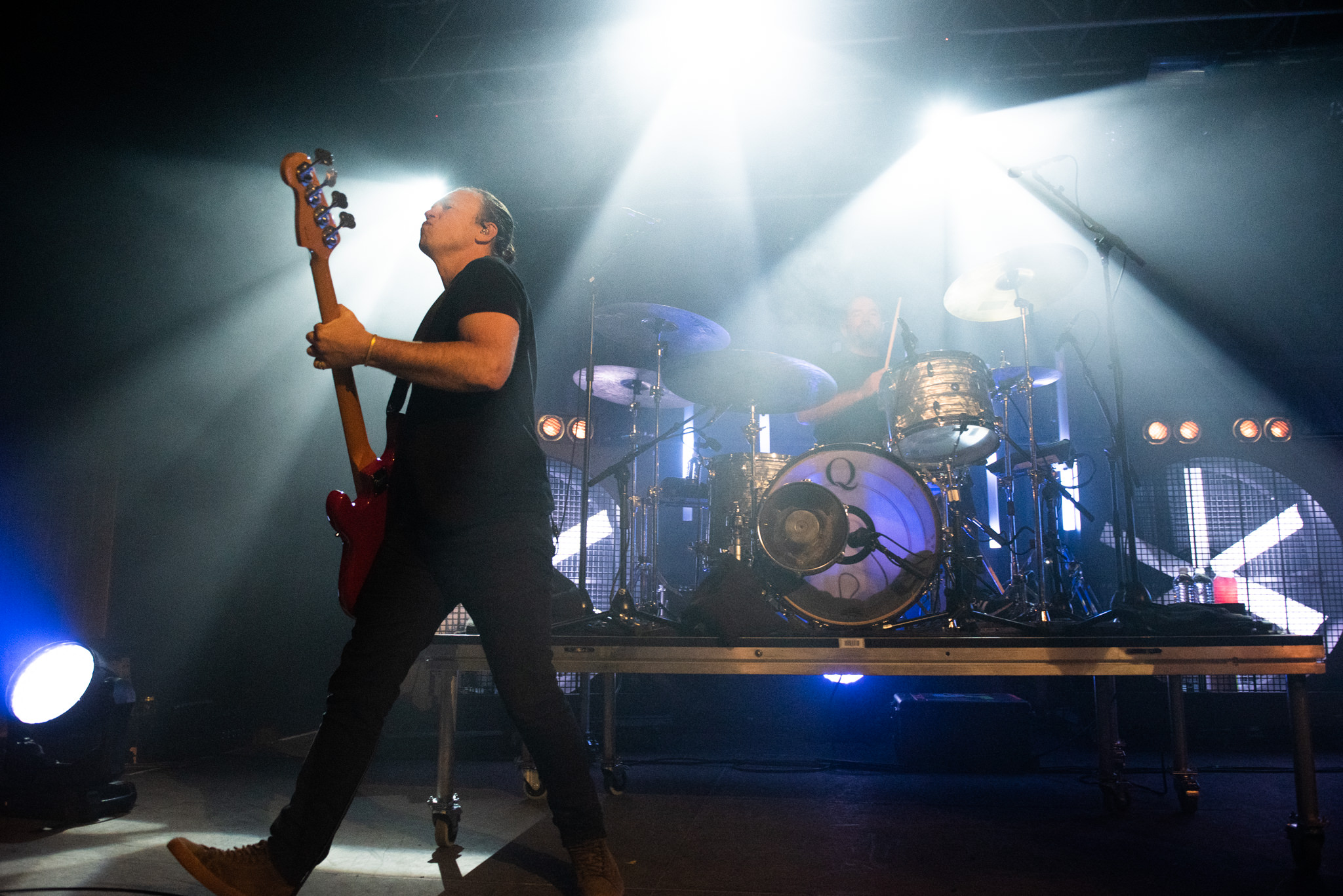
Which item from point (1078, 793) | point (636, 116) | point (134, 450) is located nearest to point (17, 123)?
point (134, 450)

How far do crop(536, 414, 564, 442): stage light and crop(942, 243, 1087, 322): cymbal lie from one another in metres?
2.75

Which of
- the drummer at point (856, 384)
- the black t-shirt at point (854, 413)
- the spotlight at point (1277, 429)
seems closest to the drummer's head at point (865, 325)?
the drummer at point (856, 384)

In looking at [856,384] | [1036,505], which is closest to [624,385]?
[856,384]

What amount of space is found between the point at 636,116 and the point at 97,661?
4.76m

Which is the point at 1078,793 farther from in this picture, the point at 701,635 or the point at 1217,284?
the point at 1217,284

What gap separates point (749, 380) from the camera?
437 cm

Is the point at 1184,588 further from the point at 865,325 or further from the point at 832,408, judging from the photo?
the point at 865,325

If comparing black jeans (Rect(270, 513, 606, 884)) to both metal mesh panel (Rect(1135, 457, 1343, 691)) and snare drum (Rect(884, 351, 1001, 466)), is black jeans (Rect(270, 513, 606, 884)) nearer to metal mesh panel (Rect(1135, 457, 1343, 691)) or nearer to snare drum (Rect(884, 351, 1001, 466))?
snare drum (Rect(884, 351, 1001, 466))

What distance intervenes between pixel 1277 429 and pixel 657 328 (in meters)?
4.48

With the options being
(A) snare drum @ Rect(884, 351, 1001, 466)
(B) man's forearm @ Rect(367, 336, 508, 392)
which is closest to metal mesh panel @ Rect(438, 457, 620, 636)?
(A) snare drum @ Rect(884, 351, 1001, 466)

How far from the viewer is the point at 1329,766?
13.5ft

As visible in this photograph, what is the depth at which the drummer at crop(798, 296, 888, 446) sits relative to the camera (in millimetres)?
5422

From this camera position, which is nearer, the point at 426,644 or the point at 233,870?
the point at 233,870

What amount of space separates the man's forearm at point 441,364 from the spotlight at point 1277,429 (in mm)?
5945
